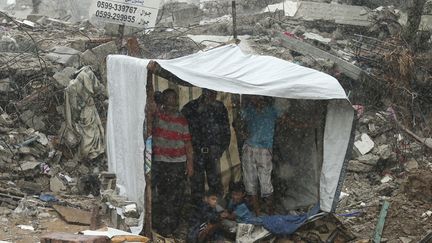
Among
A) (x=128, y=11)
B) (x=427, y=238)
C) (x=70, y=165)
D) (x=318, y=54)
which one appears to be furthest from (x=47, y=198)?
(x=318, y=54)

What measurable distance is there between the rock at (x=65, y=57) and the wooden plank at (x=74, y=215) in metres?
4.07

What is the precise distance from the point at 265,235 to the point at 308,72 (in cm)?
188

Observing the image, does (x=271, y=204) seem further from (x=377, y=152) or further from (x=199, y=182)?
(x=377, y=152)

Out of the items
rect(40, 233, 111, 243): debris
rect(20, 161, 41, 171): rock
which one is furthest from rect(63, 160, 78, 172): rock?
rect(40, 233, 111, 243): debris

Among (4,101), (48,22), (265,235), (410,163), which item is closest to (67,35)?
(48,22)

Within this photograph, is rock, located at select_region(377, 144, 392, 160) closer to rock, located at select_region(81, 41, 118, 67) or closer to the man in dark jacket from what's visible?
the man in dark jacket

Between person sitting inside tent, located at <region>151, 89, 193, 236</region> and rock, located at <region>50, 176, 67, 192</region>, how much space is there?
2356 mm

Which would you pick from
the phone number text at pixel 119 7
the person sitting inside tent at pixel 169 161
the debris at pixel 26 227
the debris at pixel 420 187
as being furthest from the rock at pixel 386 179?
the debris at pixel 26 227

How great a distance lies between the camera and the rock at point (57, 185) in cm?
849

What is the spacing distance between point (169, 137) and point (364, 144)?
545 centimetres

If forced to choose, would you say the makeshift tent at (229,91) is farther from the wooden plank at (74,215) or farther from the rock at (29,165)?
the rock at (29,165)

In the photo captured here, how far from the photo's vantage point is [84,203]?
7930 mm

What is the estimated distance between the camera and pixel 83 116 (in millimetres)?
9320

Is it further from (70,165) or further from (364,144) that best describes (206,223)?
(364,144)
